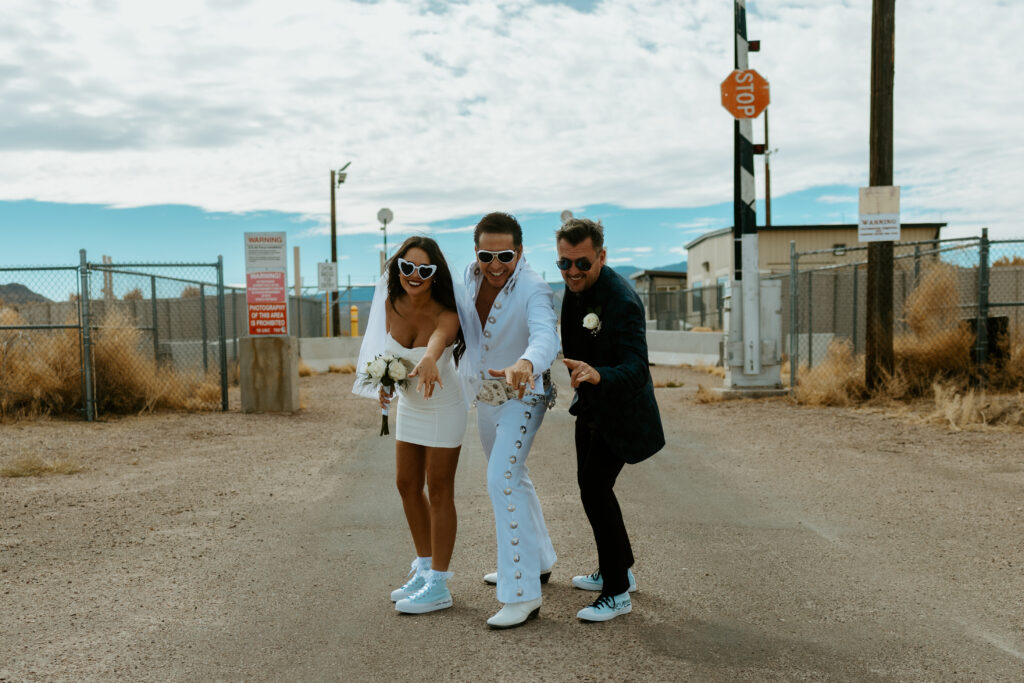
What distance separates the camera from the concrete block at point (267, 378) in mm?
14000

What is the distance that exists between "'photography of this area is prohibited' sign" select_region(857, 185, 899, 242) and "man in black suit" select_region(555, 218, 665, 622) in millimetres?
10099

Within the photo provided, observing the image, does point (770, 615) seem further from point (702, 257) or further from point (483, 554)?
point (702, 257)

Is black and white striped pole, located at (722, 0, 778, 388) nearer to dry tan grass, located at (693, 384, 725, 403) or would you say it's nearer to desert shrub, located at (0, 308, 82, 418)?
dry tan grass, located at (693, 384, 725, 403)

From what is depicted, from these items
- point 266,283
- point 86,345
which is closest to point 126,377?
point 86,345

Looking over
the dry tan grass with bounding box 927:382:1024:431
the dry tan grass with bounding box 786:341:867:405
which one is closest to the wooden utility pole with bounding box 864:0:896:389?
the dry tan grass with bounding box 786:341:867:405

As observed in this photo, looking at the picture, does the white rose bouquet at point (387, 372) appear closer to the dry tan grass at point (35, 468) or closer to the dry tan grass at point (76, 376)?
the dry tan grass at point (35, 468)

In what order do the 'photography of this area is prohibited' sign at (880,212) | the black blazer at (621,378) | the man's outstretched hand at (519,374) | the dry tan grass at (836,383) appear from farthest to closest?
the dry tan grass at (836,383) → the 'photography of this area is prohibited' sign at (880,212) → the black blazer at (621,378) → the man's outstretched hand at (519,374)

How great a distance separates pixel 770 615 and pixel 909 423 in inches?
308

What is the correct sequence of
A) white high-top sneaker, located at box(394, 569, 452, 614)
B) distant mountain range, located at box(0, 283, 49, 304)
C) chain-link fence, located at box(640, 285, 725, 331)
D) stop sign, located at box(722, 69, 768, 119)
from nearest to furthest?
white high-top sneaker, located at box(394, 569, 452, 614)
stop sign, located at box(722, 69, 768, 119)
distant mountain range, located at box(0, 283, 49, 304)
chain-link fence, located at box(640, 285, 725, 331)

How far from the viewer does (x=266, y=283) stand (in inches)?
591

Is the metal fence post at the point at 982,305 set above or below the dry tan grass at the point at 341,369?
above

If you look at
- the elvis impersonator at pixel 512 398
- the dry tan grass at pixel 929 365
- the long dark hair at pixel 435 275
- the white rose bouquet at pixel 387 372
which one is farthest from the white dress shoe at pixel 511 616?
the dry tan grass at pixel 929 365

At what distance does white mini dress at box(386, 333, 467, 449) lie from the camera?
4.36 m

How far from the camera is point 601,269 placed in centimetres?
Result: 438
